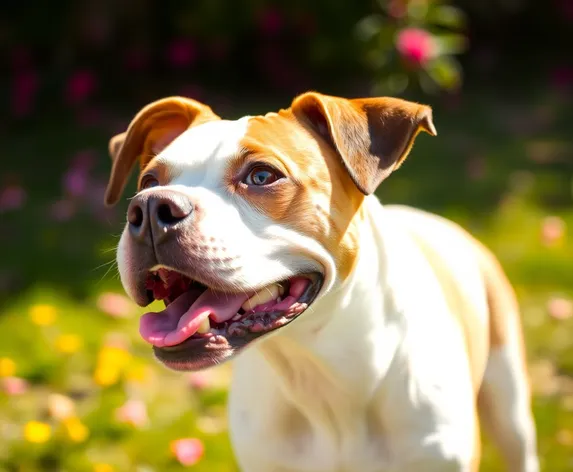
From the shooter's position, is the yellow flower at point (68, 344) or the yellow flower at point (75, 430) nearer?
the yellow flower at point (75, 430)

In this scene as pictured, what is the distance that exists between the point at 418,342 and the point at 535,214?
3738 millimetres

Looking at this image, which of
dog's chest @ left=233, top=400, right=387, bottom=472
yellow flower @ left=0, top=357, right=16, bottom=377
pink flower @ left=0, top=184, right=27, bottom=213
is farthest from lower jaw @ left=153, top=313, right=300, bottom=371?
pink flower @ left=0, top=184, right=27, bottom=213

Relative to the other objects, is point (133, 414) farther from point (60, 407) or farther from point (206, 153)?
point (206, 153)

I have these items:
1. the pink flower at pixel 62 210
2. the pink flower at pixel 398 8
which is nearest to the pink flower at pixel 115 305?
the pink flower at pixel 62 210

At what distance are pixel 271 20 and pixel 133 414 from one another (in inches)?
199

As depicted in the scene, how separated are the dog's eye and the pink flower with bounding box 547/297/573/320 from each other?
3.03 meters

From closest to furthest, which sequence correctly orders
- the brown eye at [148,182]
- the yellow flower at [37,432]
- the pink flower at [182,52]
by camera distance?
the brown eye at [148,182], the yellow flower at [37,432], the pink flower at [182,52]

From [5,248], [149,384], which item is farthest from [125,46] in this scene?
[149,384]

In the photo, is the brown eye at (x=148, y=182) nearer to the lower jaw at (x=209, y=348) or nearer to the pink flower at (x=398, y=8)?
the lower jaw at (x=209, y=348)

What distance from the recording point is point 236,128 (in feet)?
8.83

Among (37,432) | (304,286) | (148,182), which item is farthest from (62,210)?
(304,286)

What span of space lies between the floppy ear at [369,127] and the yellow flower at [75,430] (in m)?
2.15

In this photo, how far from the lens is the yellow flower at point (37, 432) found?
4.17 meters

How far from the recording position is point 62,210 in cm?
688
